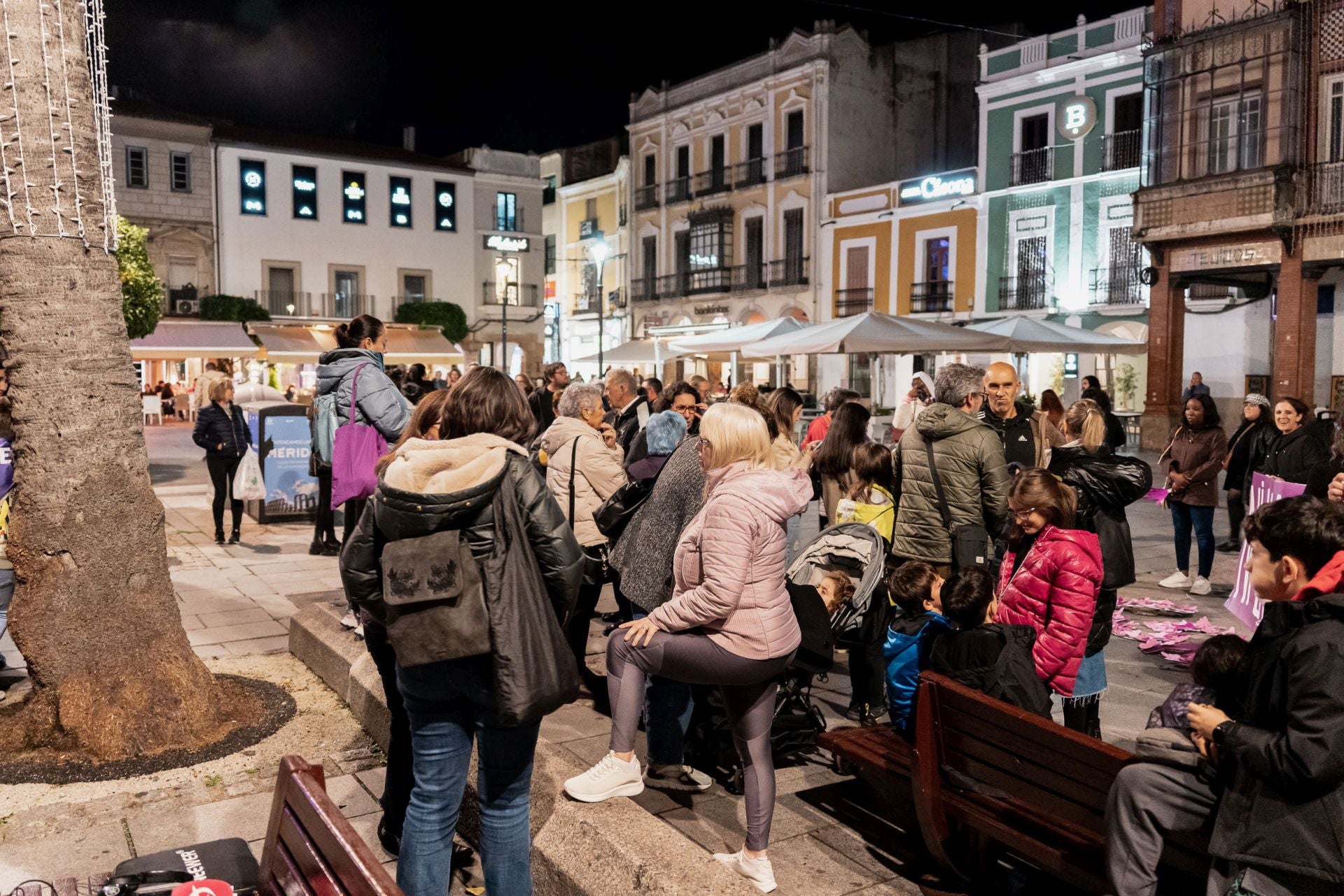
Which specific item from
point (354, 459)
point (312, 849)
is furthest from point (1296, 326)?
point (312, 849)

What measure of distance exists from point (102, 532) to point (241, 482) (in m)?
6.27

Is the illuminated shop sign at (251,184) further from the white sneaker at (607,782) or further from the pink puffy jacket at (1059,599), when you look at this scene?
the pink puffy jacket at (1059,599)

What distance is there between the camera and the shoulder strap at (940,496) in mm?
5371

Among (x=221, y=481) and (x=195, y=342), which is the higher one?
(x=195, y=342)

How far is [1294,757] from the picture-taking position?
250 cm

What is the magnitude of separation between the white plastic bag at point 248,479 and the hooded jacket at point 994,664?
8.47 m

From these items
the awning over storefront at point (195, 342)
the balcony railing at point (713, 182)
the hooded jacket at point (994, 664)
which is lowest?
the hooded jacket at point (994, 664)

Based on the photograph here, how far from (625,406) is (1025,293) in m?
23.1

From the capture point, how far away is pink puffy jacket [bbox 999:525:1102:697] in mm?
4023

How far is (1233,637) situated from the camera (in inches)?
116

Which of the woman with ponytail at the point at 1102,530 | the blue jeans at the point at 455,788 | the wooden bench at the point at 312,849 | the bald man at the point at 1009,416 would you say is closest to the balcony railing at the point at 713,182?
the bald man at the point at 1009,416

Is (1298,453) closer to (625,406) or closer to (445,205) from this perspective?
(625,406)

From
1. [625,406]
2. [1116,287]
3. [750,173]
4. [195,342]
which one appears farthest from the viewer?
[195,342]

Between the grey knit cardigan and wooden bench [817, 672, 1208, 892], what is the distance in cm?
111
